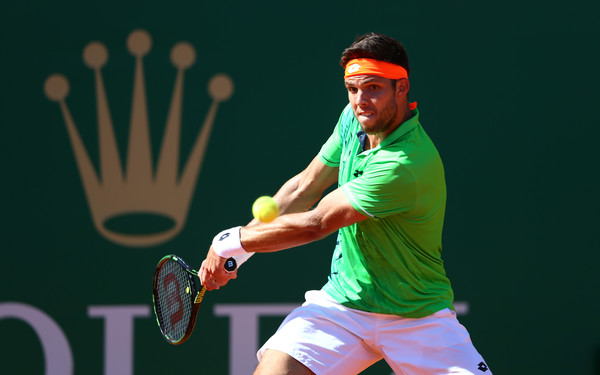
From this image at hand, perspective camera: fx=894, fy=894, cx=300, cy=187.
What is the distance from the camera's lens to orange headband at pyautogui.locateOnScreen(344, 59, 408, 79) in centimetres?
312

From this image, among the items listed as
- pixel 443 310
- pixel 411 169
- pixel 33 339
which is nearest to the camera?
pixel 411 169

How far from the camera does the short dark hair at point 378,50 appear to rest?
10.3 feet

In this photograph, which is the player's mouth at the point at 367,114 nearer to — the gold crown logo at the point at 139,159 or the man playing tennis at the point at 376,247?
the man playing tennis at the point at 376,247

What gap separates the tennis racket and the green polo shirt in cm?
42

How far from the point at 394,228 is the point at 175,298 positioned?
956 millimetres

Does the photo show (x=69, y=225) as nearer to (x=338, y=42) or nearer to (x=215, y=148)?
(x=215, y=148)

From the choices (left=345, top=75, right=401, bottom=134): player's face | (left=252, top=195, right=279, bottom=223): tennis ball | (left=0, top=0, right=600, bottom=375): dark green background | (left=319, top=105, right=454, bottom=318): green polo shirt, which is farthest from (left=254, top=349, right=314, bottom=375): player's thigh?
(left=0, top=0, right=600, bottom=375): dark green background

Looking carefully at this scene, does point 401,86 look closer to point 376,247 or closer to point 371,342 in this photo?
point 376,247

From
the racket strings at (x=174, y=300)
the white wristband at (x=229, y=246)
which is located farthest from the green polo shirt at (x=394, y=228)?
the racket strings at (x=174, y=300)

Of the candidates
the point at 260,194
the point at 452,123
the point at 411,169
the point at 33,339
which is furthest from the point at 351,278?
the point at 33,339

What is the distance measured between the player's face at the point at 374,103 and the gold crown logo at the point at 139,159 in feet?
5.39

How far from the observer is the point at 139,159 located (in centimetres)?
462

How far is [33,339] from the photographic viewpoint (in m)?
4.56

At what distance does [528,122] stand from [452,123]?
421 mm
